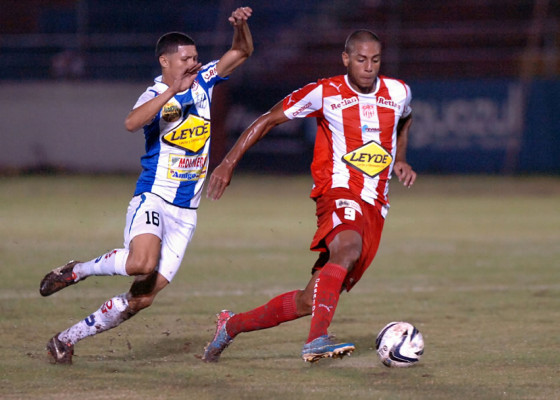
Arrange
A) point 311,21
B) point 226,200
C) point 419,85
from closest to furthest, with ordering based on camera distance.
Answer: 1. point 226,200
2. point 419,85
3. point 311,21

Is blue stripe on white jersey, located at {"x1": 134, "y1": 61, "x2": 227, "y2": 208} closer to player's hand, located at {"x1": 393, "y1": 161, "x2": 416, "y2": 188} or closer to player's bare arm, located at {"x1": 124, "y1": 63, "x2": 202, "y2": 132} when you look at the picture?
player's bare arm, located at {"x1": 124, "y1": 63, "x2": 202, "y2": 132}

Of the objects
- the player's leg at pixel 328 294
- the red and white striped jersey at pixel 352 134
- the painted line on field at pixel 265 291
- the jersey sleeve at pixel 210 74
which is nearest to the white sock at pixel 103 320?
the player's leg at pixel 328 294

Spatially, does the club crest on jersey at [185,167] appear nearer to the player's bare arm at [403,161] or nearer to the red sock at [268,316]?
the red sock at [268,316]

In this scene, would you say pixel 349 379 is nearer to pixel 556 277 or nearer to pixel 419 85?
pixel 556 277

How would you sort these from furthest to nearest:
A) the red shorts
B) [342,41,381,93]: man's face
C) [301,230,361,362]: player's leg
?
1. [342,41,381,93]: man's face
2. the red shorts
3. [301,230,361,362]: player's leg

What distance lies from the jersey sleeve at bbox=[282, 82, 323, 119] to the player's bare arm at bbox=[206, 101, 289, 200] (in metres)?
0.05

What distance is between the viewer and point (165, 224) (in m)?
6.35

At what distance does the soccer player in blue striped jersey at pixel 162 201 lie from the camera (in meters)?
6.09

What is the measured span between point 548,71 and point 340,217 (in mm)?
18823

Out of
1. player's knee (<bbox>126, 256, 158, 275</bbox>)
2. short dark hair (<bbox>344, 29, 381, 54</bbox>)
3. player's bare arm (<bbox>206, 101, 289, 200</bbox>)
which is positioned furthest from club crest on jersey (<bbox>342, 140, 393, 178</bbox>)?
player's knee (<bbox>126, 256, 158, 275</bbox>)

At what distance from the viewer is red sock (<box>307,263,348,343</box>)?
5535 mm

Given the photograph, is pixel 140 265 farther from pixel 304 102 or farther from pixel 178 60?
pixel 304 102

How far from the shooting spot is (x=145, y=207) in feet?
20.4

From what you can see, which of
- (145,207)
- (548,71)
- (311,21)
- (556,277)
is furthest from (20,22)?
(145,207)
